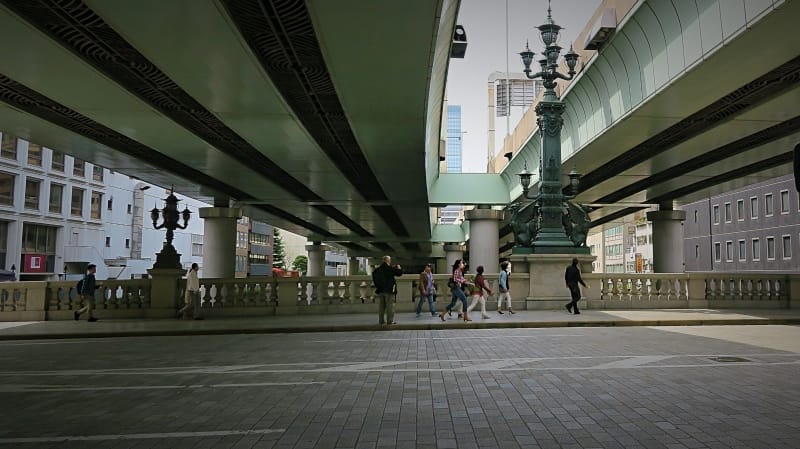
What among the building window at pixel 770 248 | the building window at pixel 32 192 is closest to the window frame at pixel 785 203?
the building window at pixel 770 248

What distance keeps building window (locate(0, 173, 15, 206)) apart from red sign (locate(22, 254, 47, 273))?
4331 mm

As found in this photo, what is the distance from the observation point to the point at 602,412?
6125mm

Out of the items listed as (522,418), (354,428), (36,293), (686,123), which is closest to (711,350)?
(522,418)

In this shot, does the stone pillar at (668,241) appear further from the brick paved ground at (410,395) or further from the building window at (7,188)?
the building window at (7,188)

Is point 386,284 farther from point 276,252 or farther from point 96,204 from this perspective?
point 276,252

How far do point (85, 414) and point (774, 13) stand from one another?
12.6m

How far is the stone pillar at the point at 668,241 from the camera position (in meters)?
41.0

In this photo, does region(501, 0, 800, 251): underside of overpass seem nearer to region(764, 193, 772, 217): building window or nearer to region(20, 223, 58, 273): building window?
region(764, 193, 772, 217): building window

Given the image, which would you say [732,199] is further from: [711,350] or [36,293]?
[36,293]

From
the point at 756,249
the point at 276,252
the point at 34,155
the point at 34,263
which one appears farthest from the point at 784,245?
the point at 276,252

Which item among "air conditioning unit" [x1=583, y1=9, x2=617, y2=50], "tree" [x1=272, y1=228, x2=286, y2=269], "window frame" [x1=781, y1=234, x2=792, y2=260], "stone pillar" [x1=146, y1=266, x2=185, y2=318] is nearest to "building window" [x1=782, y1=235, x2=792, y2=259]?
"window frame" [x1=781, y1=234, x2=792, y2=260]

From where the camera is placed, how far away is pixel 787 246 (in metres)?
50.0

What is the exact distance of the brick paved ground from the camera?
5371mm

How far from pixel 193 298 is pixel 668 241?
32.6 meters
